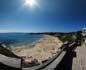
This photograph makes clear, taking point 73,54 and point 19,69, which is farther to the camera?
point 73,54

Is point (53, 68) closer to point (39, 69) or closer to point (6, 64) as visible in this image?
point (39, 69)

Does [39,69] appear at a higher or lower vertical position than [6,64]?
lower

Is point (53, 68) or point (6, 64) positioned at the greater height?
point (6, 64)

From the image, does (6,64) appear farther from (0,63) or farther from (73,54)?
(73,54)

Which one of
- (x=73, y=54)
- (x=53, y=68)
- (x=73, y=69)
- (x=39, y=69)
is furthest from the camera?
(x=73, y=54)

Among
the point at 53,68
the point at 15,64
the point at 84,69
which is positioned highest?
the point at 15,64

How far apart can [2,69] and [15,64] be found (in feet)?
0.45

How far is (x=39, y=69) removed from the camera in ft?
7.43

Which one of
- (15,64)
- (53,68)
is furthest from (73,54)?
(15,64)

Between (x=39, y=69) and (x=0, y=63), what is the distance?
693mm

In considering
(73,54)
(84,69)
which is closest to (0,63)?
(84,69)

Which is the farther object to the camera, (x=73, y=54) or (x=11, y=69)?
(x=73, y=54)

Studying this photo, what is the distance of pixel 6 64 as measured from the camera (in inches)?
66.4

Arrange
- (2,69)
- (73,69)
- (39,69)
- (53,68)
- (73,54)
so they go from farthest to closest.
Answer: (73,54), (73,69), (53,68), (39,69), (2,69)
